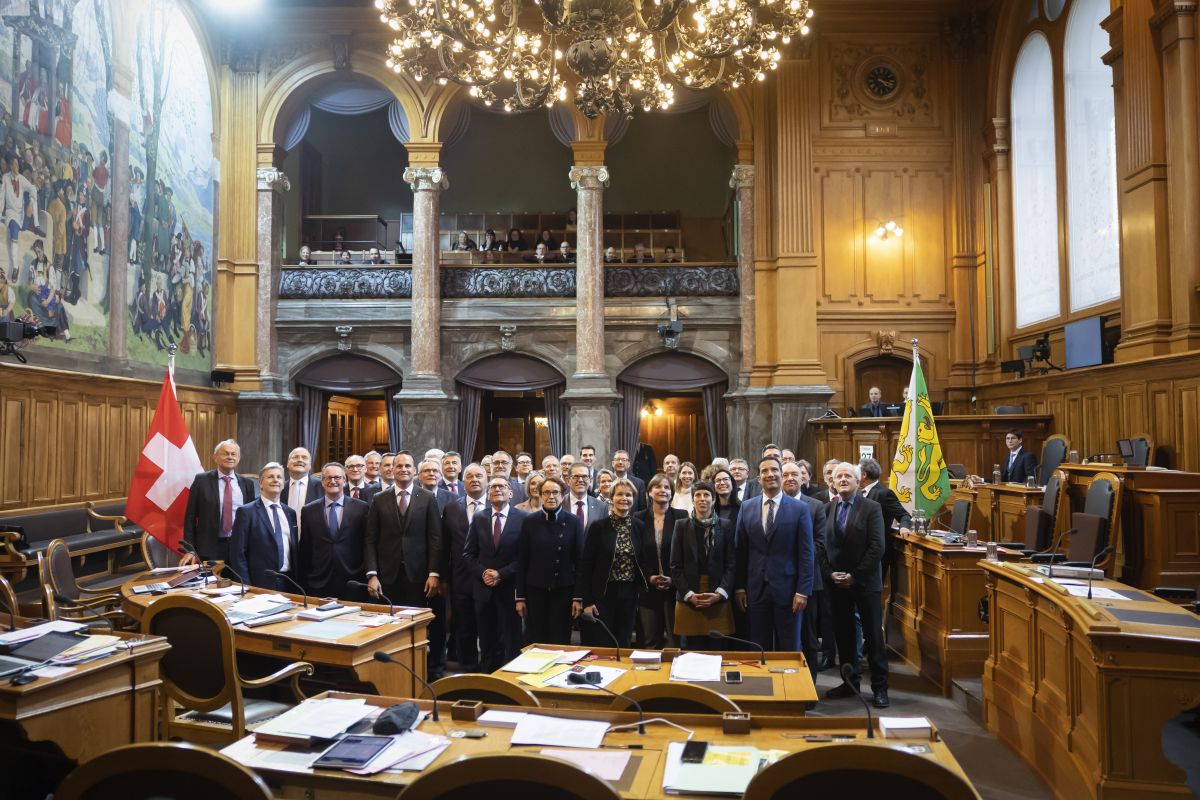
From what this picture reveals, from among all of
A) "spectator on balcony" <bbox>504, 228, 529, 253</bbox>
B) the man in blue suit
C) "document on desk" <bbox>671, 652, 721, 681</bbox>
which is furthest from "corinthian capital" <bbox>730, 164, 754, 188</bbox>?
"document on desk" <bbox>671, 652, 721, 681</bbox>

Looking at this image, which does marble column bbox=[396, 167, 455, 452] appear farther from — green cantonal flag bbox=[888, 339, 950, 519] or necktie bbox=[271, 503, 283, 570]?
green cantonal flag bbox=[888, 339, 950, 519]

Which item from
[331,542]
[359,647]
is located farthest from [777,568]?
[331,542]

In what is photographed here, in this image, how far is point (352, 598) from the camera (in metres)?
5.61

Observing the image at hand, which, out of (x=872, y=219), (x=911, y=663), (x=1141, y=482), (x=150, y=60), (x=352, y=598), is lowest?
(x=911, y=663)

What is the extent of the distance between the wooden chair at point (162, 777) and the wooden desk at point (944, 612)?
16.4ft

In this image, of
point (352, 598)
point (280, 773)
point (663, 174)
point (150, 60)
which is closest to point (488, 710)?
point (280, 773)

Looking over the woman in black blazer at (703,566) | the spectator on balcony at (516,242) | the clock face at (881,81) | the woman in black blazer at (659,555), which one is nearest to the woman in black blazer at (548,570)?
the woman in black blazer at (659,555)

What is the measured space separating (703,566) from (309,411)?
996 cm

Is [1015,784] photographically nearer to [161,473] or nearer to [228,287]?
[161,473]

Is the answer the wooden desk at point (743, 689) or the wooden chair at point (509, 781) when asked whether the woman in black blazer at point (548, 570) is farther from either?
the wooden chair at point (509, 781)

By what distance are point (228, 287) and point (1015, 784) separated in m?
12.6

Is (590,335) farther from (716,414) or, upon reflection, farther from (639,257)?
(716,414)

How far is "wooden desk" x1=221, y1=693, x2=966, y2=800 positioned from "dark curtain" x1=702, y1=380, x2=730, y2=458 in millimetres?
10737

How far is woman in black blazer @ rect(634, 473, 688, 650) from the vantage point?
5.30 meters
